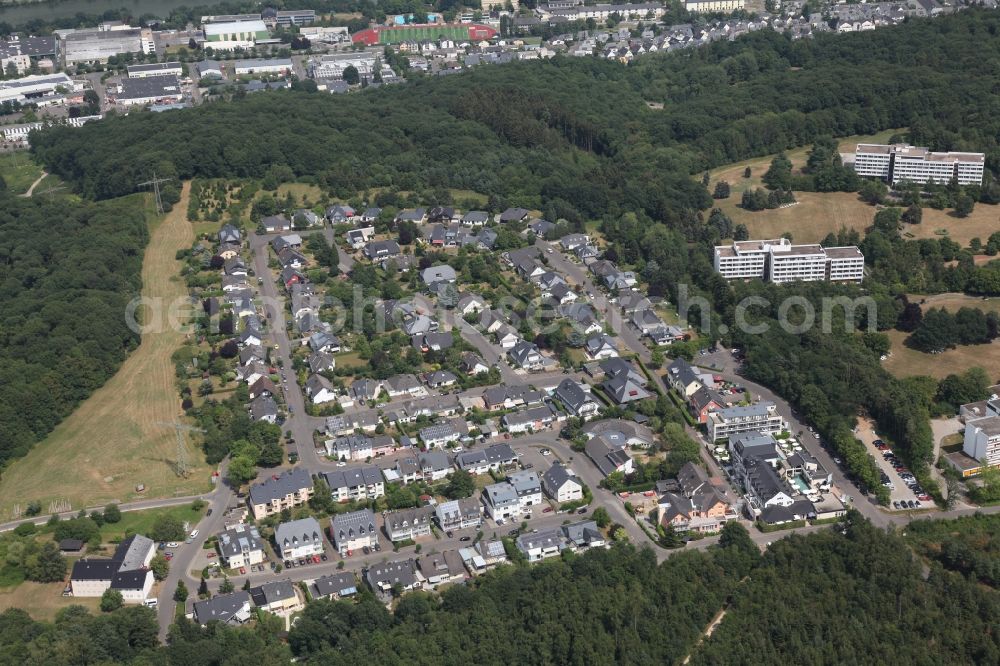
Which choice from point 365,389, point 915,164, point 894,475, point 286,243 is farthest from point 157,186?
point 894,475

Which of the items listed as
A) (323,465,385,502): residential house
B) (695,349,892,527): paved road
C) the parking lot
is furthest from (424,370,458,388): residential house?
the parking lot

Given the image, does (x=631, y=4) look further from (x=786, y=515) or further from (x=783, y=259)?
(x=786, y=515)

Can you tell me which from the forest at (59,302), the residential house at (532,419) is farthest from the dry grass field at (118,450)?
the residential house at (532,419)

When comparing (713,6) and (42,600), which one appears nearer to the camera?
(42,600)

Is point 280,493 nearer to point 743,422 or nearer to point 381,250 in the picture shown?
point 743,422

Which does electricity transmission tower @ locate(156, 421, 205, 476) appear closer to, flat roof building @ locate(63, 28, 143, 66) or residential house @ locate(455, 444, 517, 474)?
residential house @ locate(455, 444, 517, 474)

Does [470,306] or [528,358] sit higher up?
[470,306]
